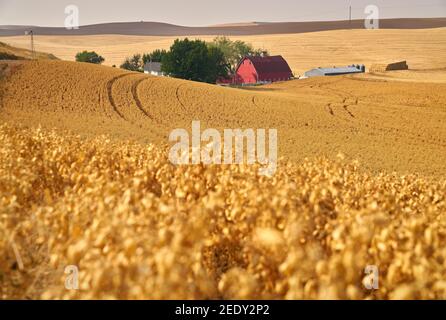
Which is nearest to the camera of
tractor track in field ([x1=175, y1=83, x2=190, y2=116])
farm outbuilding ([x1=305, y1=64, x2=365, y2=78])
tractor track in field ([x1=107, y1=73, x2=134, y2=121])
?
tractor track in field ([x1=107, y1=73, x2=134, y2=121])

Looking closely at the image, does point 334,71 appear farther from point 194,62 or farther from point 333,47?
point 333,47

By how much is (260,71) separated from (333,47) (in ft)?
148

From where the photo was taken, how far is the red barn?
3546 inches

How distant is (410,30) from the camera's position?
13950 cm

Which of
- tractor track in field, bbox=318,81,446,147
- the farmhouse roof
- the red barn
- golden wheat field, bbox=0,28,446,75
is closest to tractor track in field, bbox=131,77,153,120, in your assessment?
tractor track in field, bbox=318,81,446,147

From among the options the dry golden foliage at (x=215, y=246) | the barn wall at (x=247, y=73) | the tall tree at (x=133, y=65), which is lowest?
the dry golden foliage at (x=215, y=246)

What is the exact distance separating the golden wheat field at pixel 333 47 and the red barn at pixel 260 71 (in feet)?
44.6

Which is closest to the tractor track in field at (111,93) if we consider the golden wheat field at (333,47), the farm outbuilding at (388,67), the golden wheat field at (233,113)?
the golden wheat field at (233,113)

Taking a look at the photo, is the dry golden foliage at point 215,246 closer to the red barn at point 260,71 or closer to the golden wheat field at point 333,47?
the red barn at point 260,71

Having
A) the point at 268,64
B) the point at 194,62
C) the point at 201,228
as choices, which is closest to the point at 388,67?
the point at 268,64

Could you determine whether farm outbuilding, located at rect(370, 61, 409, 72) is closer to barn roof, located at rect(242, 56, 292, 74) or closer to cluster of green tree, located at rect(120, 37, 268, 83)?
barn roof, located at rect(242, 56, 292, 74)

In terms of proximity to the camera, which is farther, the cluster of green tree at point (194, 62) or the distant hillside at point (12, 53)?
the cluster of green tree at point (194, 62)

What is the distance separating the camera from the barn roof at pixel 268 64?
298ft

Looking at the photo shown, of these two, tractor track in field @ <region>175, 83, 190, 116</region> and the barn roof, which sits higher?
the barn roof
